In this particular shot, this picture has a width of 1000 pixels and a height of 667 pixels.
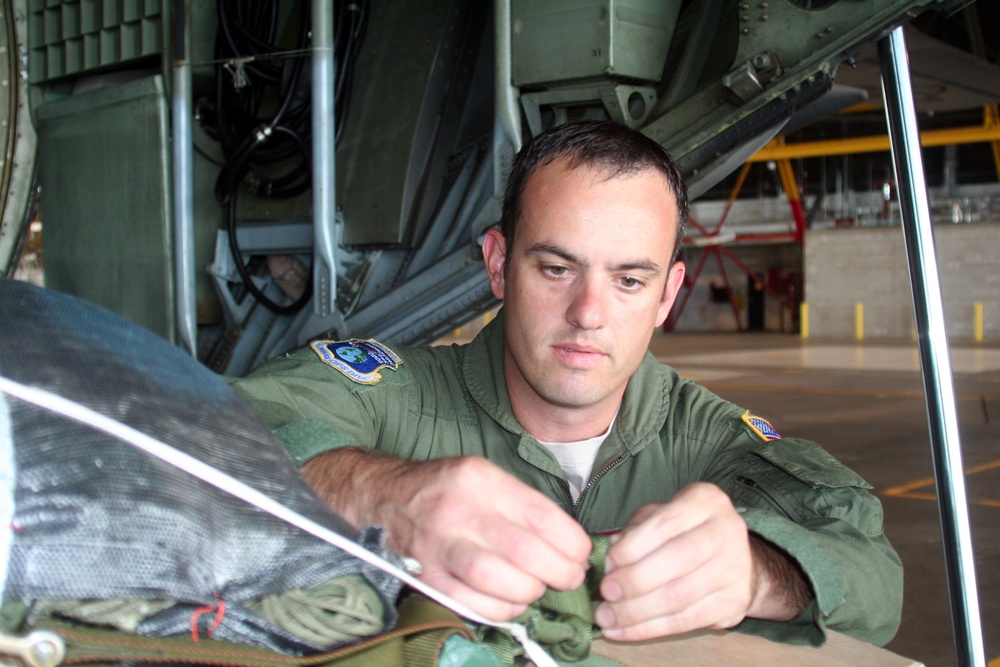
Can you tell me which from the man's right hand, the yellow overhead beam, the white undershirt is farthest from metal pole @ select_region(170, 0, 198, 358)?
the yellow overhead beam

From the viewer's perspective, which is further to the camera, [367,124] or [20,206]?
[20,206]

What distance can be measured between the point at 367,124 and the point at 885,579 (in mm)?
2269

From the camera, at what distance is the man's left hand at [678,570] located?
34.9 inches

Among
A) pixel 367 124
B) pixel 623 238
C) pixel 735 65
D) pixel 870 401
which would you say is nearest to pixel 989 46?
pixel 735 65

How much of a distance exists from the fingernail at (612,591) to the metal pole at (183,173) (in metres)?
2.26

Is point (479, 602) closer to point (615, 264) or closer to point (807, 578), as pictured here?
point (807, 578)

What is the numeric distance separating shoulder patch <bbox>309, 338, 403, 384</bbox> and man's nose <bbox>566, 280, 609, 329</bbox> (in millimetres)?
387

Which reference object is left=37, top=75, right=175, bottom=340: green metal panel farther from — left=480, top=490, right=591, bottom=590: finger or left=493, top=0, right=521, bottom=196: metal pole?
left=480, top=490, right=591, bottom=590: finger

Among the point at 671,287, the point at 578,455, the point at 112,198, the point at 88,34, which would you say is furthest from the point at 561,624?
the point at 88,34

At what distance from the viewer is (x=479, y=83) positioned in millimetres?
A: 3035

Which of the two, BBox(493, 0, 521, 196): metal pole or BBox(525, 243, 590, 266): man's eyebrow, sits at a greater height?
BBox(493, 0, 521, 196): metal pole

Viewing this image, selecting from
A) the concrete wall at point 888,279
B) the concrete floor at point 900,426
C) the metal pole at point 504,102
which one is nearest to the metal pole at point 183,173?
the metal pole at point 504,102

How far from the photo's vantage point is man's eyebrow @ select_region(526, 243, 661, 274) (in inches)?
55.9

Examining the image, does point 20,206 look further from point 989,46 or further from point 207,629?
point 989,46
